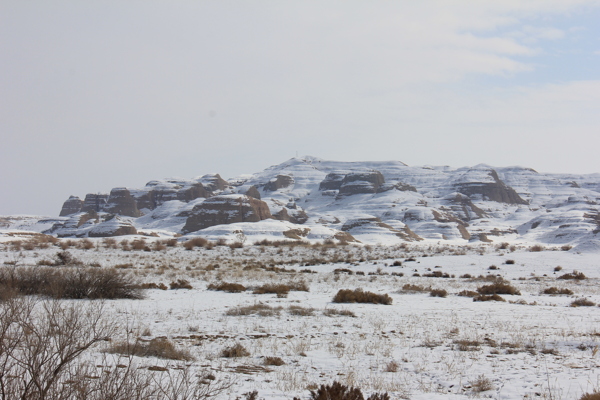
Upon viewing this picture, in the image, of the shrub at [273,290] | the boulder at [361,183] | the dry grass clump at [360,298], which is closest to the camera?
the dry grass clump at [360,298]

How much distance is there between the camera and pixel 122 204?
181 m

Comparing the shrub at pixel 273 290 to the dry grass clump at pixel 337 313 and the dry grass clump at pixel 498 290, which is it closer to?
A: the dry grass clump at pixel 337 313

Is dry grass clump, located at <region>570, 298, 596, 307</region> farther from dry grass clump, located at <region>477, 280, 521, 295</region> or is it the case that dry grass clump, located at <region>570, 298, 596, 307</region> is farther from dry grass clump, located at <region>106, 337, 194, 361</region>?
dry grass clump, located at <region>106, 337, 194, 361</region>

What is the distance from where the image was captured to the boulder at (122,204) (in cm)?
18050

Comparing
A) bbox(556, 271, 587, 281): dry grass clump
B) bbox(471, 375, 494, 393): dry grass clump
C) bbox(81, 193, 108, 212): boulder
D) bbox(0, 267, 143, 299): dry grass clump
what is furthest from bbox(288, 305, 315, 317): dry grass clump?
bbox(81, 193, 108, 212): boulder

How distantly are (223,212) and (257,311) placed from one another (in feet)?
315

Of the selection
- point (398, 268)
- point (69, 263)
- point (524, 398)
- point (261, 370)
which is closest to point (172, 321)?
point (261, 370)

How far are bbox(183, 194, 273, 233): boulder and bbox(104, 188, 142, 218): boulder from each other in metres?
85.3

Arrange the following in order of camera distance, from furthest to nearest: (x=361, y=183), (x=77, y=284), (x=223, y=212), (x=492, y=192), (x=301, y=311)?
(x=492, y=192)
(x=361, y=183)
(x=223, y=212)
(x=77, y=284)
(x=301, y=311)

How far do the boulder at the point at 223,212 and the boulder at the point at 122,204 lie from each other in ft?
280

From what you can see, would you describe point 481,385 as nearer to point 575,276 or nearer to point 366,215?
point 575,276

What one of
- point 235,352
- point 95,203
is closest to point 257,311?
point 235,352

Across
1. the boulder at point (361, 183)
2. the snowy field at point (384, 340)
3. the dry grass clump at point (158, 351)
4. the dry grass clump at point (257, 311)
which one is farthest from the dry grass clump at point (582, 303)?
the boulder at point (361, 183)

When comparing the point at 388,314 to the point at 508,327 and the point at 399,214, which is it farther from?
the point at 399,214
